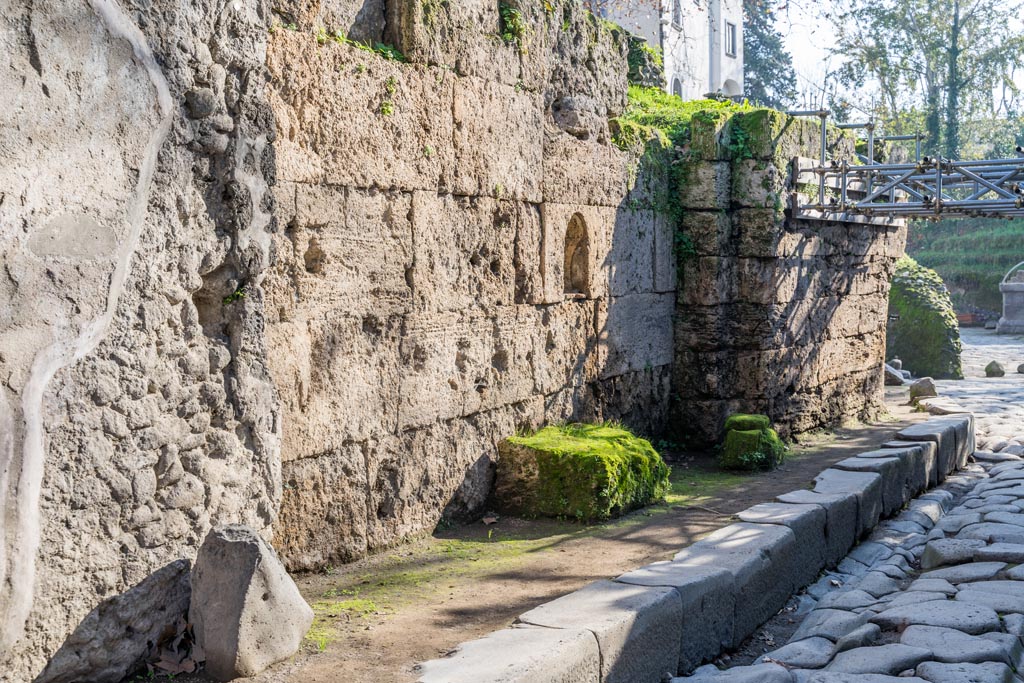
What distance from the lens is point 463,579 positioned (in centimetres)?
523

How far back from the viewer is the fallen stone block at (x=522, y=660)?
3586 millimetres

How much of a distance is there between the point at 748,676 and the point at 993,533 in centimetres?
304

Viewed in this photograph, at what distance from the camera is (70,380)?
3389mm

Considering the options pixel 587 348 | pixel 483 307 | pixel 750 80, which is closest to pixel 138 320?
pixel 483 307

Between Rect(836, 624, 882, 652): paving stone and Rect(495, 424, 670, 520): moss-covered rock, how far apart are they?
6.00 ft

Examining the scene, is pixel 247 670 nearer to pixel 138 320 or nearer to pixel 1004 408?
pixel 138 320

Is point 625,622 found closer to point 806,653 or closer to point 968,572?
point 806,653

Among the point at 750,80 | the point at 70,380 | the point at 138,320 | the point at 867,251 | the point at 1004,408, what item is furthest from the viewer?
the point at 750,80

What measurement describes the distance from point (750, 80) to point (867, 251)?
29287 millimetres

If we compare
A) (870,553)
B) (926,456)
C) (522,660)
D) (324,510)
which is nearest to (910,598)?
(870,553)

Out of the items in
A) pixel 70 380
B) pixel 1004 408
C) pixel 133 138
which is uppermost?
Answer: pixel 133 138

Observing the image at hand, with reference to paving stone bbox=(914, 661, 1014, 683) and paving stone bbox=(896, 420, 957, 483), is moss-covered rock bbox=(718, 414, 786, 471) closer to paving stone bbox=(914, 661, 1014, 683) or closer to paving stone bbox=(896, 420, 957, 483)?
paving stone bbox=(896, 420, 957, 483)

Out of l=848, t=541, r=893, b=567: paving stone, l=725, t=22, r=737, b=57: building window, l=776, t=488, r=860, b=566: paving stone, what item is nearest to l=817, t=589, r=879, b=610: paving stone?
l=776, t=488, r=860, b=566: paving stone

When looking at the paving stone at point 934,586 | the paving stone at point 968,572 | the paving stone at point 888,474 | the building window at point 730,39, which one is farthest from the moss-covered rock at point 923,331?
the building window at point 730,39
